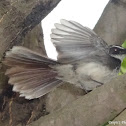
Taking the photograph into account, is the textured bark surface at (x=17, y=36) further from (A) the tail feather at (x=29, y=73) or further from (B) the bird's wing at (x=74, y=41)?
(B) the bird's wing at (x=74, y=41)

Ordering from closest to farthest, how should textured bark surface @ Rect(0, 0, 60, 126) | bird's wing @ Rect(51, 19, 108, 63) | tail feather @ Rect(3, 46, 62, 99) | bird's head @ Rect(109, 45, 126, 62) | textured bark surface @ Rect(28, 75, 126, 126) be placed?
textured bark surface @ Rect(28, 75, 126, 126), textured bark surface @ Rect(0, 0, 60, 126), tail feather @ Rect(3, 46, 62, 99), bird's wing @ Rect(51, 19, 108, 63), bird's head @ Rect(109, 45, 126, 62)

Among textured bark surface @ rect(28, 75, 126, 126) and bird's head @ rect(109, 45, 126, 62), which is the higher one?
bird's head @ rect(109, 45, 126, 62)

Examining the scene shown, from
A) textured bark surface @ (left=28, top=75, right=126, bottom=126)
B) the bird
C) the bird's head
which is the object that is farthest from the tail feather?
textured bark surface @ (left=28, top=75, right=126, bottom=126)

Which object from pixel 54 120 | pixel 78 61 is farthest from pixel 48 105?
pixel 54 120

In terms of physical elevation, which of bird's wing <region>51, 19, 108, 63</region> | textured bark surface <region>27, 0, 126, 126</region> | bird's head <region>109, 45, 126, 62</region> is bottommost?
textured bark surface <region>27, 0, 126, 126</region>

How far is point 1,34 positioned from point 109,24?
3.14 feet

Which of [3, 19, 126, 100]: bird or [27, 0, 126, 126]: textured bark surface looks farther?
[3, 19, 126, 100]: bird

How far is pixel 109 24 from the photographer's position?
234cm

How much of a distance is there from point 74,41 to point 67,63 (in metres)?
0.20

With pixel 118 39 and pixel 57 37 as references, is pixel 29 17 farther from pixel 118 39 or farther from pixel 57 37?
pixel 118 39

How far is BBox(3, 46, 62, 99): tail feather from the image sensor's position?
192 centimetres

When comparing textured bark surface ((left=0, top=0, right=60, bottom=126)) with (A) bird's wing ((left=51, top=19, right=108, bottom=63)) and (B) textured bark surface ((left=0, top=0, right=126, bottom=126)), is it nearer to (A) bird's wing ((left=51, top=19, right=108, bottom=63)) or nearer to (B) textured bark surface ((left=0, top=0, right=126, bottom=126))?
(B) textured bark surface ((left=0, top=0, right=126, bottom=126))

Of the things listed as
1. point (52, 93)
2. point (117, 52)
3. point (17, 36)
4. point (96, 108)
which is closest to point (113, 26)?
point (117, 52)

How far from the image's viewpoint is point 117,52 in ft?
7.53
